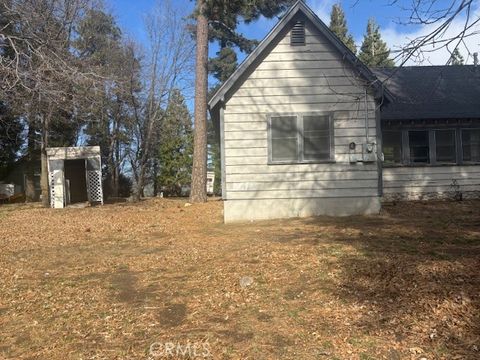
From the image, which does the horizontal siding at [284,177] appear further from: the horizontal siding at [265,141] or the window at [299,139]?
the horizontal siding at [265,141]

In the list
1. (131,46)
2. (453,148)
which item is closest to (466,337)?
(453,148)

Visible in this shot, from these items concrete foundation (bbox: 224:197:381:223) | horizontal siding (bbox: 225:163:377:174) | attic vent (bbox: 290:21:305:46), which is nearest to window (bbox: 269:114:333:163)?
horizontal siding (bbox: 225:163:377:174)

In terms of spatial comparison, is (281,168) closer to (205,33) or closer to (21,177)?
(205,33)

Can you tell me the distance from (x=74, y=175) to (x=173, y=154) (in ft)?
29.8

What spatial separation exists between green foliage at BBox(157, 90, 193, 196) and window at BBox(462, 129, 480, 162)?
19.4 metres

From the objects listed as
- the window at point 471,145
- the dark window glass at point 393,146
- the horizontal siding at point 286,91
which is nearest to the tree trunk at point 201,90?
the dark window glass at point 393,146

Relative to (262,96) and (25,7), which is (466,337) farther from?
(25,7)

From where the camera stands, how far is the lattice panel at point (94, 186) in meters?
21.7

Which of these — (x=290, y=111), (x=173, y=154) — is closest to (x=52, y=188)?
(x=290, y=111)

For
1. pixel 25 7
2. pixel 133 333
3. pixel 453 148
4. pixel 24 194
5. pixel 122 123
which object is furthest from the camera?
pixel 122 123

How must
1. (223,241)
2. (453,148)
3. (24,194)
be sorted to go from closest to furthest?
(223,241) → (453,148) → (24,194)

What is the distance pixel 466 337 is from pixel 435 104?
13.6 meters

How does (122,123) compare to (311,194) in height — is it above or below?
above

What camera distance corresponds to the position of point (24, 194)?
2747cm
